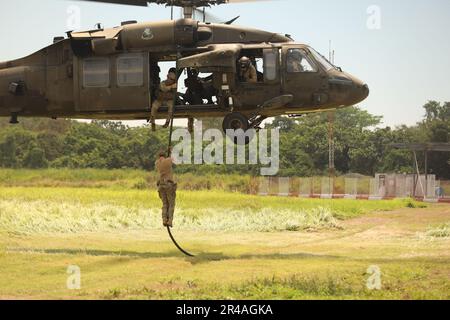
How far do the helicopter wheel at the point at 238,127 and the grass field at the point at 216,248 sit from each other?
9.21ft

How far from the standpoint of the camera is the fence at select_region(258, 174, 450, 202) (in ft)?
141

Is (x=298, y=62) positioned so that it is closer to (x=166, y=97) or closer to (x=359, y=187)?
(x=166, y=97)

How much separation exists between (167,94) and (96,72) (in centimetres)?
195

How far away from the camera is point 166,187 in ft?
51.9

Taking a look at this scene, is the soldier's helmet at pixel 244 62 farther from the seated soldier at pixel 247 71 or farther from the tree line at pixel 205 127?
the tree line at pixel 205 127

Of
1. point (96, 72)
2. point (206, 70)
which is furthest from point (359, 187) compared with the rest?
point (96, 72)

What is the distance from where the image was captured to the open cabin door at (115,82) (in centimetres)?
1702

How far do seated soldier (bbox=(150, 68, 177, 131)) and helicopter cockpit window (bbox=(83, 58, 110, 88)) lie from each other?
137 cm

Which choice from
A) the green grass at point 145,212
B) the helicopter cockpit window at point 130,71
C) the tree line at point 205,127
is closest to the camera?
the helicopter cockpit window at point 130,71

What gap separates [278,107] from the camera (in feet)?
55.1

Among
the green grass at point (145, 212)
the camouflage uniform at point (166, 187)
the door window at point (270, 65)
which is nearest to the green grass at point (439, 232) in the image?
the green grass at point (145, 212)

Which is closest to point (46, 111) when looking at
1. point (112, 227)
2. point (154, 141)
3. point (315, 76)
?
point (112, 227)
